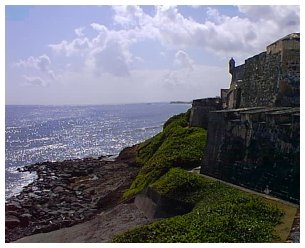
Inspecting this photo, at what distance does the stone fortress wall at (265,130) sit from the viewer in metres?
11.1

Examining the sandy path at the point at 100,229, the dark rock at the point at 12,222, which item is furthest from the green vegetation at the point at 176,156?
the dark rock at the point at 12,222

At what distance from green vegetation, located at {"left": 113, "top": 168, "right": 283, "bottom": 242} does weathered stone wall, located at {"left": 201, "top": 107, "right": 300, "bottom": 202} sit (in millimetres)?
744

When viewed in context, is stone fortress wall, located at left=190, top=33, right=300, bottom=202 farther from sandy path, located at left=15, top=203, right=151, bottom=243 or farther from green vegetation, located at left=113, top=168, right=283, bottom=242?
sandy path, located at left=15, top=203, right=151, bottom=243

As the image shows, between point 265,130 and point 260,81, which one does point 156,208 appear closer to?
point 265,130

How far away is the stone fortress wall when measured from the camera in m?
11.1

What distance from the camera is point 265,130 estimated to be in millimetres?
12141

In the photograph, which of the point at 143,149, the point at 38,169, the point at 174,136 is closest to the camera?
the point at 174,136

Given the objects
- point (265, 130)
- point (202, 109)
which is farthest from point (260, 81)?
point (202, 109)

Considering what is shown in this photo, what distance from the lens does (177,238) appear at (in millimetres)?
9711

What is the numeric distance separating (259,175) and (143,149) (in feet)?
55.2

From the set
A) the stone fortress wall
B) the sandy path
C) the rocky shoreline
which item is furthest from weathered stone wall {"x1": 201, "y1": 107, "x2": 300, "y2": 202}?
the rocky shoreline

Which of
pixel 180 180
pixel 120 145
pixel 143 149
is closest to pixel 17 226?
pixel 180 180

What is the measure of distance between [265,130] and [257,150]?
2.22ft
